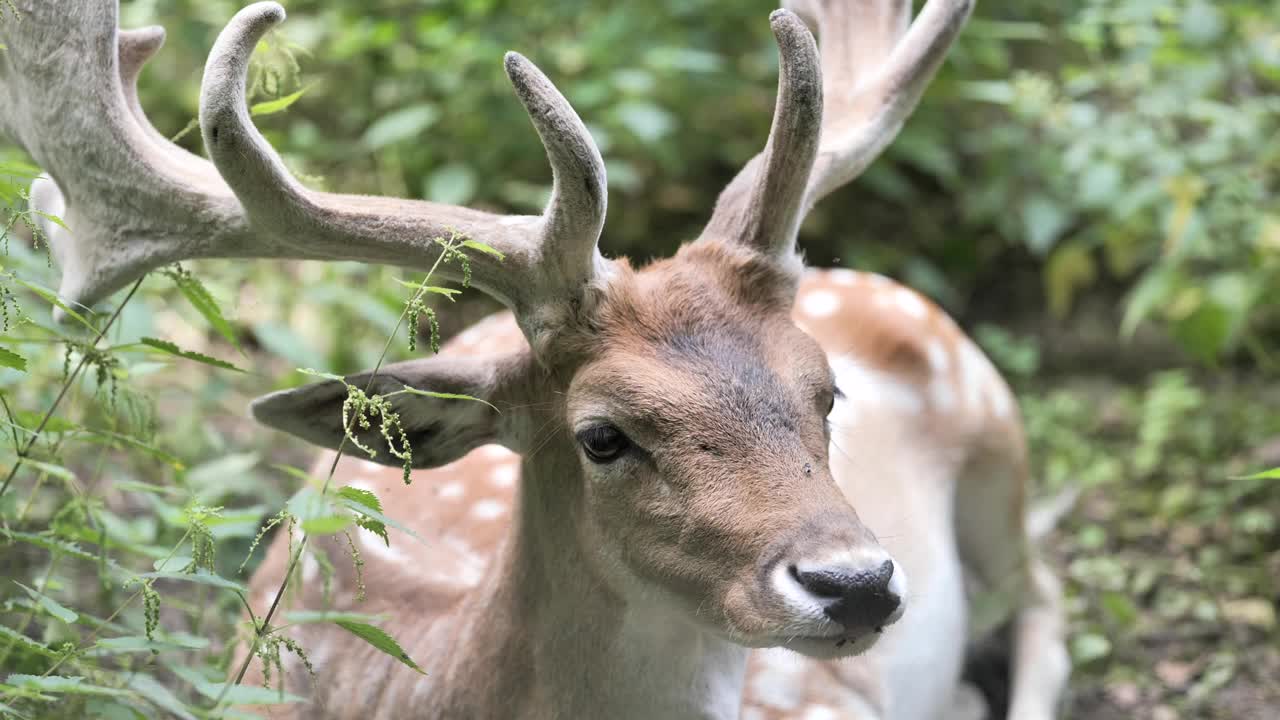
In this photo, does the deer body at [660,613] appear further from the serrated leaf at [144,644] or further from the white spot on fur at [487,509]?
the serrated leaf at [144,644]

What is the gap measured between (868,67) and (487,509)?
1446 millimetres

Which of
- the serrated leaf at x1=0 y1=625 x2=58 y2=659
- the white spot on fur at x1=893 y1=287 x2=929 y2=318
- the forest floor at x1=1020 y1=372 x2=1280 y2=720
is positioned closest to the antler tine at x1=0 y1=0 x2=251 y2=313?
the serrated leaf at x1=0 y1=625 x2=58 y2=659

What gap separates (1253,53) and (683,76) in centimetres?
239

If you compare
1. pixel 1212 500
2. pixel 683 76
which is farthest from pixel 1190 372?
pixel 683 76

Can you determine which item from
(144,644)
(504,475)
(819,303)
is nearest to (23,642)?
(144,644)

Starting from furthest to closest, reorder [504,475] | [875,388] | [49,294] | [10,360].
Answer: [875,388], [504,475], [49,294], [10,360]

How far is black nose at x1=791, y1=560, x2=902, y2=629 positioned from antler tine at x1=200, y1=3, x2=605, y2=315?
744mm

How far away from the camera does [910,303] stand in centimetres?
471

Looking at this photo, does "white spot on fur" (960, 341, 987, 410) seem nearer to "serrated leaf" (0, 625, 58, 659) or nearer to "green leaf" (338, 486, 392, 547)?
"green leaf" (338, 486, 392, 547)

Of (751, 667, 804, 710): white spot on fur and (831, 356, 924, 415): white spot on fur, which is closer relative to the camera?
(751, 667, 804, 710): white spot on fur

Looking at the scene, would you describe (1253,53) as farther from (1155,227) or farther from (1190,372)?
(1190,372)

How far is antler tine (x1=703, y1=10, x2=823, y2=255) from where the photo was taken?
288cm

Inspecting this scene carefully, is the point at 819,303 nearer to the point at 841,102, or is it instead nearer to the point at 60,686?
the point at 841,102

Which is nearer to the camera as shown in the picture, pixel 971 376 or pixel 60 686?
pixel 60 686
